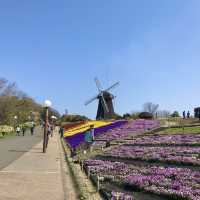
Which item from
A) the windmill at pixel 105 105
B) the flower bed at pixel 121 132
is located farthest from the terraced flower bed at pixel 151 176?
the windmill at pixel 105 105

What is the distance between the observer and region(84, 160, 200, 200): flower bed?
463 inches

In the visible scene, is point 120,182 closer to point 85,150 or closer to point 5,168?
point 5,168

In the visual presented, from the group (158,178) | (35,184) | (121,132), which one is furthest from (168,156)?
(121,132)

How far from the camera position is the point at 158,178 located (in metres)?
14.1

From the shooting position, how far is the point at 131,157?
21.4m

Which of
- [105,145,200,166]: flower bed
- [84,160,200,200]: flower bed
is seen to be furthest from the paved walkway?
[105,145,200,166]: flower bed

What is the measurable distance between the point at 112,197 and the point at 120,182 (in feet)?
9.19

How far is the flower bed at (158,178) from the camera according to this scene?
1175 centimetres

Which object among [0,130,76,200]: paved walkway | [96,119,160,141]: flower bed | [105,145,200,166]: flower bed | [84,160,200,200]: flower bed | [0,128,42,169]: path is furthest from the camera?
[96,119,160,141]: flower bed

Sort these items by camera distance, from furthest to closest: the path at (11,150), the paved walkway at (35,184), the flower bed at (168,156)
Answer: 1. the path at (11,150)
2. the flower bed at (168,156)
3. the paved walkway at (35,184)

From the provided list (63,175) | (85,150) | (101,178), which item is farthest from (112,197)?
(85,150)

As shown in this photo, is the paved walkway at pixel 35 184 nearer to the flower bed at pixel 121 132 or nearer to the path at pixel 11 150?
the path at pixel 11 150

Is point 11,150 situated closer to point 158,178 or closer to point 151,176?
point 151,176

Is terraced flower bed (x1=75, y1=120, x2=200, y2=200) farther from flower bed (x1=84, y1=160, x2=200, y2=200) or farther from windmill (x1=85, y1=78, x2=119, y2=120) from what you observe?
windmill (x1=85, y1=78, x2=119, y2=120)
